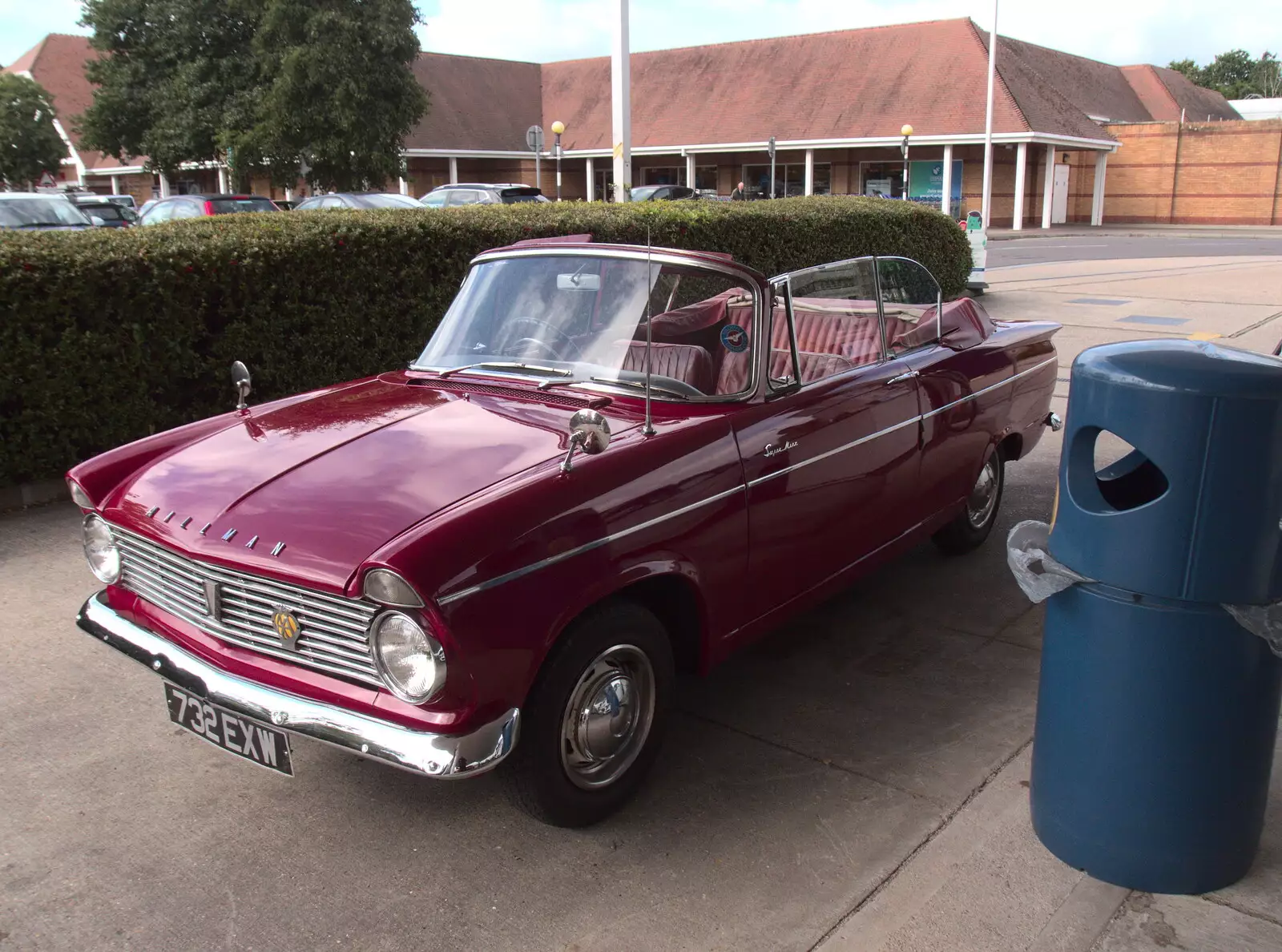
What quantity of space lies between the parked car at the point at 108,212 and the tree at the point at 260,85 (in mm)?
5813

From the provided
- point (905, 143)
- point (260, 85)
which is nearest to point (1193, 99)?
point (905, 143)

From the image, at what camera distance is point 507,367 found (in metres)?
4.05

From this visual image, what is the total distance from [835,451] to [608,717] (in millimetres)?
1466

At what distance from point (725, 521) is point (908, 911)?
1.31m

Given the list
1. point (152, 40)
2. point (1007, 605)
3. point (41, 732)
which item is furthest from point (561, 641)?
point (152, 40)

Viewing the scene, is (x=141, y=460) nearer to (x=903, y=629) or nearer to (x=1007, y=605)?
(x=903, y=629)

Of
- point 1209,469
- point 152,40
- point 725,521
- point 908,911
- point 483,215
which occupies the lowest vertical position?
point 908,911

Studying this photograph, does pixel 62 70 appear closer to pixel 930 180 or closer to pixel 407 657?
pixel 930 180

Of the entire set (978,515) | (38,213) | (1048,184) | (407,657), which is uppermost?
(1048,184)

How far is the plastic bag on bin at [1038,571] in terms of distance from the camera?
2.90 meters

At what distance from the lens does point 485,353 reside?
4176 mm

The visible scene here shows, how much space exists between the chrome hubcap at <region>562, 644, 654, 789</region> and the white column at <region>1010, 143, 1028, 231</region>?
3742 centimetres

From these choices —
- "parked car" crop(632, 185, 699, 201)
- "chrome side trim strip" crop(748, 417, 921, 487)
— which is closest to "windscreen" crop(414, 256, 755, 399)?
"chrome side trim strip" crop(748, 417, 921, 487)

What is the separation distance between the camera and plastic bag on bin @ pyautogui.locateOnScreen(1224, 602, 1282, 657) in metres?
2.66
